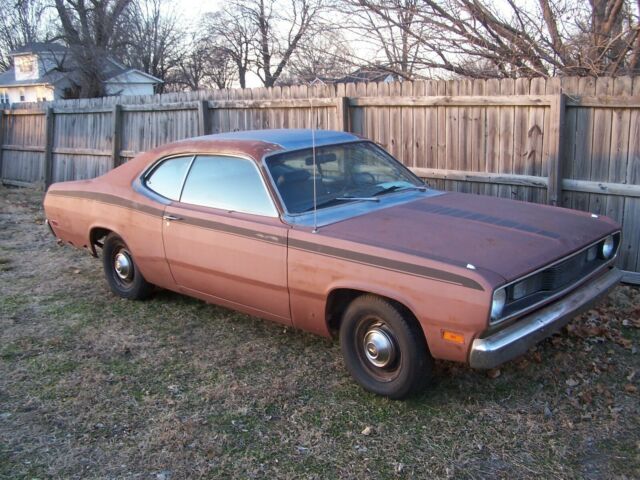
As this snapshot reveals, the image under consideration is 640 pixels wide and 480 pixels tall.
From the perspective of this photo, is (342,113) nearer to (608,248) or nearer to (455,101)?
(455,101)

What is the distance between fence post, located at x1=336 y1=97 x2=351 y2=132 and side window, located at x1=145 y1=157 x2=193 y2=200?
291 cm

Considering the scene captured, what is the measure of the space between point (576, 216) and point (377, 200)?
1417 millimetres

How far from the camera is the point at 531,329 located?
366 cm

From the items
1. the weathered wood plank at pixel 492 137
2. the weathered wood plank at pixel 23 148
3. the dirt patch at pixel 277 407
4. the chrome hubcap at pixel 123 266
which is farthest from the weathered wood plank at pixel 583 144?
the weathered wood plank at pixel 23 148

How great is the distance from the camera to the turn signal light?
3.49 metres

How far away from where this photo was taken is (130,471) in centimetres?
339

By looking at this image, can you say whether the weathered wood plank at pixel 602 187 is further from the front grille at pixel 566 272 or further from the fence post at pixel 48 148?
the fence post at pixel 48 148

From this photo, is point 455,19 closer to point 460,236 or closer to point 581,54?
point 581,54

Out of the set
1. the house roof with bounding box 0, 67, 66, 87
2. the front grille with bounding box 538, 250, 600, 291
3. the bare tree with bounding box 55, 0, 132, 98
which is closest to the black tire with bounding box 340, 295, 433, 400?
the front grille with bounding box 538, 250, 600, 291

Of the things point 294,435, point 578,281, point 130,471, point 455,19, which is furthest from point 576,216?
point 455,19

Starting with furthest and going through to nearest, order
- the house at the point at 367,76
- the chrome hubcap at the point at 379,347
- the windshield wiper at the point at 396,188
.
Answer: the house at the point at 367,76 < the windshield wiper at the point at 396,188 < the chrome hubcap at the point at 379,347

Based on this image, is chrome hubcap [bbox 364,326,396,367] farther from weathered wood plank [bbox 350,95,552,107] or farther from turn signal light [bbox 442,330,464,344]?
weathered wood plank [bbox 350,95,552,107]

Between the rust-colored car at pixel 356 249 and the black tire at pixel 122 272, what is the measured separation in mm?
21

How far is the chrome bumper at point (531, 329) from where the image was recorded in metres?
3.46
